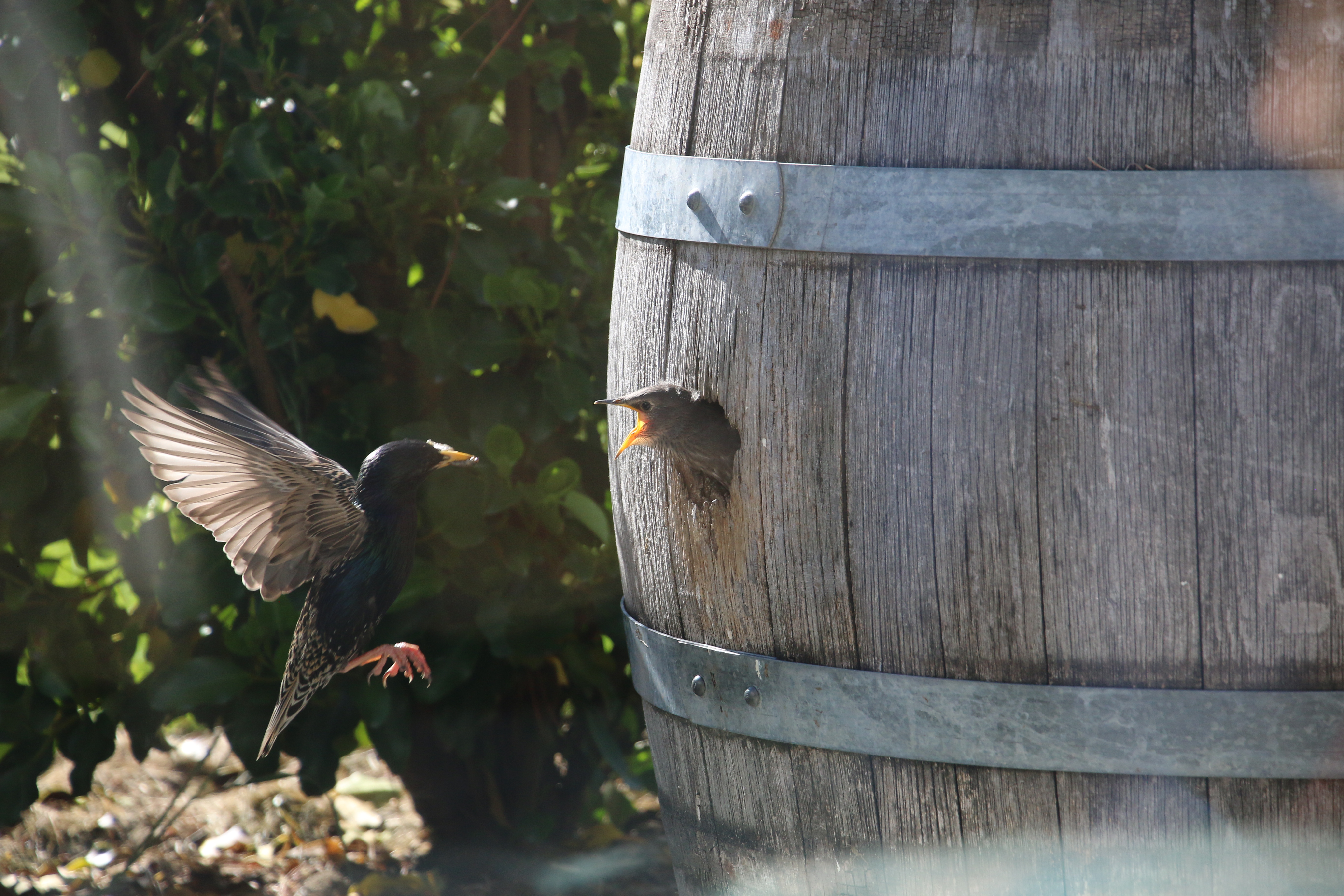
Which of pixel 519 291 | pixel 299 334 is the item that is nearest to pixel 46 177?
pixel 299 334

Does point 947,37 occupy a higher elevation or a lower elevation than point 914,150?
higher

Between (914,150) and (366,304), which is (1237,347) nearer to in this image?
(914,150)

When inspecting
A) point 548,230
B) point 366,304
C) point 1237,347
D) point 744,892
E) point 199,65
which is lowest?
point 744,892

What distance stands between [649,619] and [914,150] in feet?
2.54

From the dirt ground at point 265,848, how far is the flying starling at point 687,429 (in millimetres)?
1546

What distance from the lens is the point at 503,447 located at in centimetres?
244

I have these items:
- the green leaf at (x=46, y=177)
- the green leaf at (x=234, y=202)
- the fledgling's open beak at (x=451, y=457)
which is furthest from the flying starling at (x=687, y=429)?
the green leaf at (x=46, y=177)

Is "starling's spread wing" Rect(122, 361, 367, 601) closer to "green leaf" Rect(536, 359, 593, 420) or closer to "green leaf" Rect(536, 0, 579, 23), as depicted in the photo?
"green leaf" Rect(536, 359, 593, 420)

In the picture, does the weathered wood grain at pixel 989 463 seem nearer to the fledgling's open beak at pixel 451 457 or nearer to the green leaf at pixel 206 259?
the fledgling's open beak at pixel 451 457

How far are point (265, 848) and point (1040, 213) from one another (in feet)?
8.40

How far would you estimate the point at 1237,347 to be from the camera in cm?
134

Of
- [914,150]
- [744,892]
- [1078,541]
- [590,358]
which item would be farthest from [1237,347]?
[590,358]

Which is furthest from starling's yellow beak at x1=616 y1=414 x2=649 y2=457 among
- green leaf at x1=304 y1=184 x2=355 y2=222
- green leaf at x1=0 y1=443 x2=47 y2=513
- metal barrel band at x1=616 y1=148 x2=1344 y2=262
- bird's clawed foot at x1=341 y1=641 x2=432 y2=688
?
green leaf at x1=0 y1=443 x2=47 y2=513

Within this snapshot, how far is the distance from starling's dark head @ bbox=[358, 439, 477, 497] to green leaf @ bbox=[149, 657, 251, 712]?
81cm
